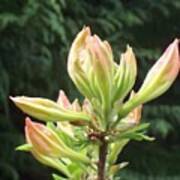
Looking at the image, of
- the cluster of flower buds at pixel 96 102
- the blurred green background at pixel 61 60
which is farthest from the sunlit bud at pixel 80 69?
the blurred green background at pixel 61 60

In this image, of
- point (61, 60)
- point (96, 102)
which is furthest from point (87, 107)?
point (61, 60)

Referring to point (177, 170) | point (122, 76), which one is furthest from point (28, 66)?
point (122, 76)

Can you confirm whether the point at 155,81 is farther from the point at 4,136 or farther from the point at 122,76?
the point at 4,136

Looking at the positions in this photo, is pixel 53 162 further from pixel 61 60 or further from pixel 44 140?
pixel 61 60

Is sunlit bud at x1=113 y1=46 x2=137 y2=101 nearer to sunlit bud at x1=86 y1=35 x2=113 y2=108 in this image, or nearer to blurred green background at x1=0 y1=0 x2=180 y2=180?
sunlit bud at x1=86 y1=35 x2=113 y2=108

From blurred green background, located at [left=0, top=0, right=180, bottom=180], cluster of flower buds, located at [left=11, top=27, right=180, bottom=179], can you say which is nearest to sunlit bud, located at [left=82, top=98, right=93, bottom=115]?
cluster of flower buds, located at [left=11, top=27, right=180, bottom=179]

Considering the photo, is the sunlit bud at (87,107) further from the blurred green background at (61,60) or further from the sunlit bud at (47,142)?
the blurred green background at (61,60)
